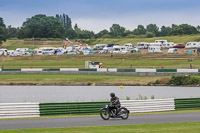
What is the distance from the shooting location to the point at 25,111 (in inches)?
1065

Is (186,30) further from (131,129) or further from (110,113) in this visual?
(131,129)

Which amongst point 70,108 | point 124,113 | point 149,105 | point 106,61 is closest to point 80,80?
point 106,61

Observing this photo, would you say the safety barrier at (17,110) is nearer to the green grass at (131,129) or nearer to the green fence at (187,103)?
the green grass at (131,129)

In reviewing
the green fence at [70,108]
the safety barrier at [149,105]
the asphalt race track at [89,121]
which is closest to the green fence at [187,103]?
the safety barrier at [149,105]

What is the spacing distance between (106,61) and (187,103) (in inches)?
2399

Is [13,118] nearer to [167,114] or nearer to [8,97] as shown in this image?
[167,114]

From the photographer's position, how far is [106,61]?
91.6 m

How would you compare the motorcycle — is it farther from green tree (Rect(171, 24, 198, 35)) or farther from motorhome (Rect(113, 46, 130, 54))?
green tree (Rect(171, 24, 198, 35))

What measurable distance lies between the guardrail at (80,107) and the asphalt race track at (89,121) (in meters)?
0.94

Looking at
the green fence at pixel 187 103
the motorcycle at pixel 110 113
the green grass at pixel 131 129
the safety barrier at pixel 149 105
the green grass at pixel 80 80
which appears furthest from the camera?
the green grass at pixel 80 80

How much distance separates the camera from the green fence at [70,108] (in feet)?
91.1

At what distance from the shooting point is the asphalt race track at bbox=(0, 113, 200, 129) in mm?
23422

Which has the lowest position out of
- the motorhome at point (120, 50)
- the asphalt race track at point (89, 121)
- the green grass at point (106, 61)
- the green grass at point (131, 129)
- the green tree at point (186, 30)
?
the asphalt race track at point (89, 121)

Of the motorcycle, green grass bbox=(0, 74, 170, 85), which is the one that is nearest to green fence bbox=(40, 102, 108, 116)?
the motorcycle
